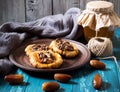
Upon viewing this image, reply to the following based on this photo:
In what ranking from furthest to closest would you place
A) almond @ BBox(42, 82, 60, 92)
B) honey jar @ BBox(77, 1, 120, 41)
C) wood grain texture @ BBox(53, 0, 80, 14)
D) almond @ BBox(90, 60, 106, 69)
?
wood grain texture @ BBox(53, 0, 80, 14), honey jar @ BBox(77, 1, 120, 41), almond @ BBox(90, 60, 106, 69), almond @ BBox(42, 82, 60, 92)

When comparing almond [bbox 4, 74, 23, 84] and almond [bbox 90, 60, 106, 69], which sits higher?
almond [bbox 90, 60, 106, 69]

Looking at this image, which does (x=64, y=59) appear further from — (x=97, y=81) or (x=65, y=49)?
(x=97, y=81)

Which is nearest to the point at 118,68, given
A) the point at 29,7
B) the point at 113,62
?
the point at 113,62

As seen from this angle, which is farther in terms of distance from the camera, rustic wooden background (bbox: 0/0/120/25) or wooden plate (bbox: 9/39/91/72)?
rustic wooden background (bbox: 0/0/120/25)

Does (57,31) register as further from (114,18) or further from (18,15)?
(18,15)

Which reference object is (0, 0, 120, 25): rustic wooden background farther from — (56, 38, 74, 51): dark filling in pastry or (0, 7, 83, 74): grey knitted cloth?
(56, 38, 74, 51): dark filling in pastry

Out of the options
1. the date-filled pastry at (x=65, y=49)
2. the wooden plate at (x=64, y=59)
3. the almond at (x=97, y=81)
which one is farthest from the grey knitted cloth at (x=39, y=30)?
the almond at (x=97, y=81)

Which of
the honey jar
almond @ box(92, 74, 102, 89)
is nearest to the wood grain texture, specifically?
the honey jar
